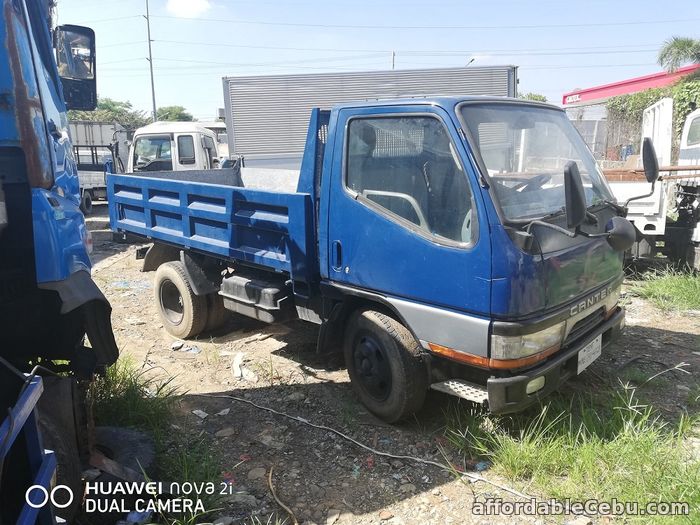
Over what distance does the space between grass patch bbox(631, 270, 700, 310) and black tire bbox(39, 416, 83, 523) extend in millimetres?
5840

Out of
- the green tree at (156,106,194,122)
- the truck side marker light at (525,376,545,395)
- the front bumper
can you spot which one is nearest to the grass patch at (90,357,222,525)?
the front bumper

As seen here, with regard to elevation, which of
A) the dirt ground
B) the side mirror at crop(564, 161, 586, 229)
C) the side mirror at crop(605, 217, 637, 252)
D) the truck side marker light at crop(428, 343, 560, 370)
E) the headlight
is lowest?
the dirt ground

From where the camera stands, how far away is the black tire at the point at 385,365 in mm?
3334

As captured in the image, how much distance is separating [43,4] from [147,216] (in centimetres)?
251

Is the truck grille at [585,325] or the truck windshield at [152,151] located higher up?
the truck windshield at [152,151]

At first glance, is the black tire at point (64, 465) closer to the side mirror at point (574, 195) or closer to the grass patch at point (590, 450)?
the grass patch at point (590, 450)

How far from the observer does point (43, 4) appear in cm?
317

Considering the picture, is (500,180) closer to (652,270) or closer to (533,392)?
(533,392)

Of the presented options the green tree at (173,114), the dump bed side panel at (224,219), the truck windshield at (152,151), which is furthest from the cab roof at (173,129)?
the green tree at (173,114)

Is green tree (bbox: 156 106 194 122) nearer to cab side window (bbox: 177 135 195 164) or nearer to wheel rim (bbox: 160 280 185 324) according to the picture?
cab side window (bbox: 177 135 195 164)

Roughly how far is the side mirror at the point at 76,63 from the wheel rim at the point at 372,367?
8.67 feet

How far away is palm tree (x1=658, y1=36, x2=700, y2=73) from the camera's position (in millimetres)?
20156

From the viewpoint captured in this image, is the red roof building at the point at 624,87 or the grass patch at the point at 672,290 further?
the red roof building at the point at 624,87

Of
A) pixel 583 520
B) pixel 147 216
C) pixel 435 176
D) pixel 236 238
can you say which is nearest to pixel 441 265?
pixel 435 176
